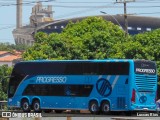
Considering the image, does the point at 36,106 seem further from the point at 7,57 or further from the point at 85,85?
the point at 7,57

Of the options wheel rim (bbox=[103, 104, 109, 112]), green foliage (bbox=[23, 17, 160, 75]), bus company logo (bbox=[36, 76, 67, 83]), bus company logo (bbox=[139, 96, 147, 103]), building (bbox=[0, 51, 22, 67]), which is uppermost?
building (bbox=[0, 51, 22, 67])

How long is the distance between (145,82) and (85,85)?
3.93 m

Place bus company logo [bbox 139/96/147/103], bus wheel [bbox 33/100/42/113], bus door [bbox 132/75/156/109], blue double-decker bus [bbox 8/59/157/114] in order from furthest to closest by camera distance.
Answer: bus wheel [bbox 33/100/42/113], bus company logo [bbox 139/96/147/103], blue double-decker bus [bbox 8/59/157/114], bus door [bbox 132/75/156/109]

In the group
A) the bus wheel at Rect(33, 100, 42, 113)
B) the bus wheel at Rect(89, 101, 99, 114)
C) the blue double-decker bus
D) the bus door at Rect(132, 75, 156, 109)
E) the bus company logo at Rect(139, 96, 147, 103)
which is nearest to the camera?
the bus door at Rect(132, 75, 156, 109)

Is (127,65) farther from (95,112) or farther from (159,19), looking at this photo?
(159,19)

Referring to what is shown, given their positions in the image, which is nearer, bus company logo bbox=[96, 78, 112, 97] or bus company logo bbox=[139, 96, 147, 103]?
bus company logo bbox=[139, 96, 147, 103]

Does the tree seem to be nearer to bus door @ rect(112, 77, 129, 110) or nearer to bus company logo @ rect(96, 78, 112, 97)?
bus company logo @ rect(96, 78, 112, 97)

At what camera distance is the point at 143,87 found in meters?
40.2

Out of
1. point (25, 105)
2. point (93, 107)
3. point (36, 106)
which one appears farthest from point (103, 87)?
point (25, 105)

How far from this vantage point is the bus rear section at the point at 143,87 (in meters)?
39.7

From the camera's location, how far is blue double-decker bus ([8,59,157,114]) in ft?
131

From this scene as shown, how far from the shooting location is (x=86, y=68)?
1640 inches

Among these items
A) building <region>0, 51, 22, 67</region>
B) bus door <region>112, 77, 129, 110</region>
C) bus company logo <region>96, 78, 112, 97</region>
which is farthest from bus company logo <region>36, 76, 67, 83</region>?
building <region>0, 51, 22, 67</region>

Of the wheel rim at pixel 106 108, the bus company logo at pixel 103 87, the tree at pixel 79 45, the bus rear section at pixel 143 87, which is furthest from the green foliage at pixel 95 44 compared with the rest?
the wheel rim at pixel 106 108
